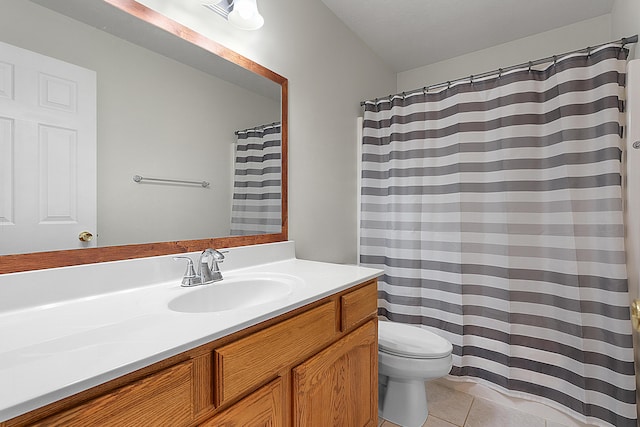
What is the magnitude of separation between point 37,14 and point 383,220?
1890 millimetres

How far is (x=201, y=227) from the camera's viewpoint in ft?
4.28

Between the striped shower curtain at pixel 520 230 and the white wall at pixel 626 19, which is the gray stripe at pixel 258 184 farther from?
the white wall at pixel 626 19

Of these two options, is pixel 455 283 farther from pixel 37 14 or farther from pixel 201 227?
pixel 37 14

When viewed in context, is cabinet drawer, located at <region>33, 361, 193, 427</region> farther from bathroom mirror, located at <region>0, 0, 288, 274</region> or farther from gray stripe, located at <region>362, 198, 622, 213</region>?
gray stripe, located at <region>362, 198, 622, 213</region>

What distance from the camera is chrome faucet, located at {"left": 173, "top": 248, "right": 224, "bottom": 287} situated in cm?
112

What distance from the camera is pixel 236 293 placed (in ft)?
3.91

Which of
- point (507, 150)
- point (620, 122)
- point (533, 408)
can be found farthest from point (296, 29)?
point (533, 408)

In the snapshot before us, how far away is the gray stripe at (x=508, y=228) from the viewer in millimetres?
1490

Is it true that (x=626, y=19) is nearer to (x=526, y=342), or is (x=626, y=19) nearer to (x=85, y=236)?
(x=526, y=342)

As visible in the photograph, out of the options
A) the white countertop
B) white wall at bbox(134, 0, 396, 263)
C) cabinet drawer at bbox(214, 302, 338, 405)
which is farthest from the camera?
white wall at bbox(134, 0, 396, 263)

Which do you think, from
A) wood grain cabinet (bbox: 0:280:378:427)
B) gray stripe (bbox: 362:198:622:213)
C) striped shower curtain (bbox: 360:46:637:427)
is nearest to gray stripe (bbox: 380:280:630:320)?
striped shower curtain (bbox: 360:46:637:427)

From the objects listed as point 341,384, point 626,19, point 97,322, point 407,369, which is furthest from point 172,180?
point 626,19

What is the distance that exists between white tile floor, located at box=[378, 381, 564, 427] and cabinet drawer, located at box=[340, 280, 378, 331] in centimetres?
79

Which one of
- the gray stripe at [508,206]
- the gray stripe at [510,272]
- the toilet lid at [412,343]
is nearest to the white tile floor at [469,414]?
the toilet lid at [412,343]
